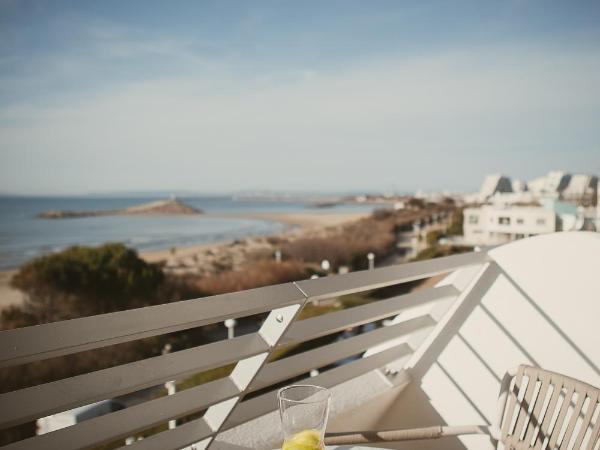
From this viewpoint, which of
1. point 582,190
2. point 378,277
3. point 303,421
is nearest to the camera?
point 303,421

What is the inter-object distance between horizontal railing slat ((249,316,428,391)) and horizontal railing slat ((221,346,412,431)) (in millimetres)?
56

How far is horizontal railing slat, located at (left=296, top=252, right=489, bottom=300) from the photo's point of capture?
1378mm

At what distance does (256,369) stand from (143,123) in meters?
46.8

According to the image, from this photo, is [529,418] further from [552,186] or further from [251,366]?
[552,186]

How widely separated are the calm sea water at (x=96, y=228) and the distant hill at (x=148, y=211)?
994mm

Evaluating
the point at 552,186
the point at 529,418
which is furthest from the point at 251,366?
the point at 552,186

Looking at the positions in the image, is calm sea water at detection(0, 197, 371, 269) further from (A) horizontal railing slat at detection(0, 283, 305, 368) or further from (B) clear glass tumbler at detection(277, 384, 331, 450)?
(B) clear glass tumbler at detection(277, 384, 331, 450)

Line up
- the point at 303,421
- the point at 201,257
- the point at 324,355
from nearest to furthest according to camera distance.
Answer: the point at 303,421 < the point at 324,355 < the point at 201,257

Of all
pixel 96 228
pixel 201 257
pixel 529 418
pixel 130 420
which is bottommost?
pixel 201 257

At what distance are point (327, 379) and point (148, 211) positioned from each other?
44.7 metres

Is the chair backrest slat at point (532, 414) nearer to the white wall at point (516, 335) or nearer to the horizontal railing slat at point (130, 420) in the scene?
the white wall at point (516, 335)

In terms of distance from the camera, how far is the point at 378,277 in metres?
1.57

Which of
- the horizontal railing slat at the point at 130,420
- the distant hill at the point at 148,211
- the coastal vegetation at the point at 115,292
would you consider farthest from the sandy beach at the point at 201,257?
the horizontal railing slat at the point at 130,420

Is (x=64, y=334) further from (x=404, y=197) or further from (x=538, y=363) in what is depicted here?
(x=404, y=197)
